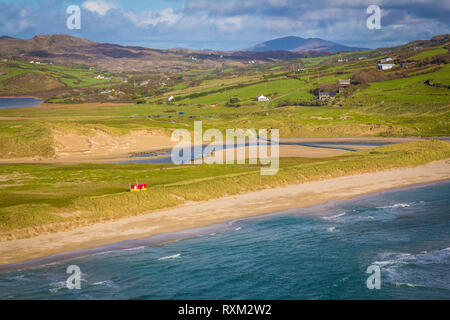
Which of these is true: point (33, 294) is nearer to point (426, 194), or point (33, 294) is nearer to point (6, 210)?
point (6, 210)

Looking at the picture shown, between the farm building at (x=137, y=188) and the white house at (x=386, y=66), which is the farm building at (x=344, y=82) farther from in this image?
the farm building at (x=137, y=188)

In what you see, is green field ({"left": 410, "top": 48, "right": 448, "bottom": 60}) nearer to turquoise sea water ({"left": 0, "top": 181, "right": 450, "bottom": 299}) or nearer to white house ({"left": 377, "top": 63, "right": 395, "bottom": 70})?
white house ({"left": 377, "top": 63, "right": 395, "bottom": 70})

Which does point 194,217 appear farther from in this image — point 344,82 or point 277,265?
point 344,82

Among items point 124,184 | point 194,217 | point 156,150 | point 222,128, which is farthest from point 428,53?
point 194,217

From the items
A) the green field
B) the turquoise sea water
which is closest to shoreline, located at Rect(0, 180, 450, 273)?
the turquoise sea water

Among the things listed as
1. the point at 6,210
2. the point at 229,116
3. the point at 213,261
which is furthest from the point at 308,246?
the point at 229,116
